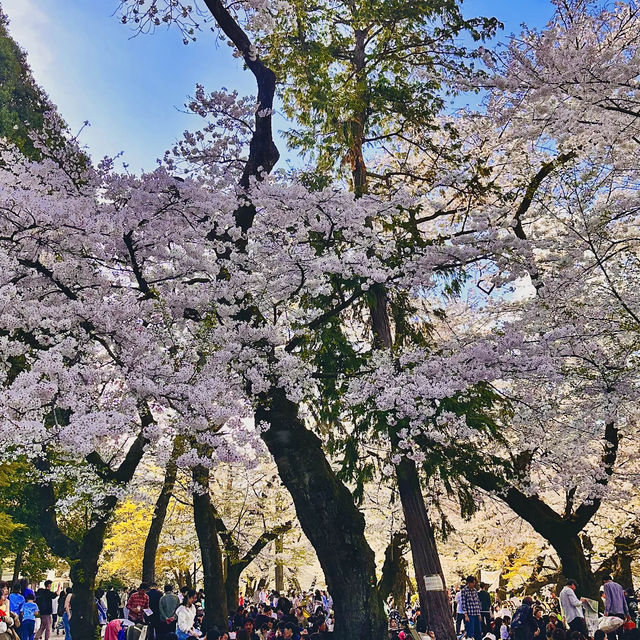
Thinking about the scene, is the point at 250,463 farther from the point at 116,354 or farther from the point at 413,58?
the point at 413,58

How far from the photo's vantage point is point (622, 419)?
1267 centimetres

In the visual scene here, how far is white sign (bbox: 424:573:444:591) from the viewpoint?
11.1 m

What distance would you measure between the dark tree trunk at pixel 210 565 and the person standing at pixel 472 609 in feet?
16.3

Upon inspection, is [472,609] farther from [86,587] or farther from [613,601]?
[86,587]

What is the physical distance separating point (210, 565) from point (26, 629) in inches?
148

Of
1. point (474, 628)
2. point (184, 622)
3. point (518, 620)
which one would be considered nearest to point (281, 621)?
point (184, 622)

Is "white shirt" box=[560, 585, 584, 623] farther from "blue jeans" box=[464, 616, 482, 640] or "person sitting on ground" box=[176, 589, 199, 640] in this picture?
"person sitting on ground" box=[176, 589, 199, 640]

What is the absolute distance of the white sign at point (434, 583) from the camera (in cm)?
1109

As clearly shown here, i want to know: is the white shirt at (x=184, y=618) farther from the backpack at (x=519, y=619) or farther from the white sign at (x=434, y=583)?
the backpack at (x=519, y=619)

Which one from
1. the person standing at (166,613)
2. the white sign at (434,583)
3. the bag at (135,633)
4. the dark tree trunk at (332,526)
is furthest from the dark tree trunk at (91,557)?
the white sign at (434,583)

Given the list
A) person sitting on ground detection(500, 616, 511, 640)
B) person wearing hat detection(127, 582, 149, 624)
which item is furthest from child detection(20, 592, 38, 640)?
person sitting on ground detection(500, 616, 511, 640)

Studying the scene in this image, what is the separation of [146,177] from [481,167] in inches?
253

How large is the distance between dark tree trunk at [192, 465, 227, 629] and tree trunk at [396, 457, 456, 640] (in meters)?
3.83

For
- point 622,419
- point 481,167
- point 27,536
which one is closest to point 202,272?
point 481,167
